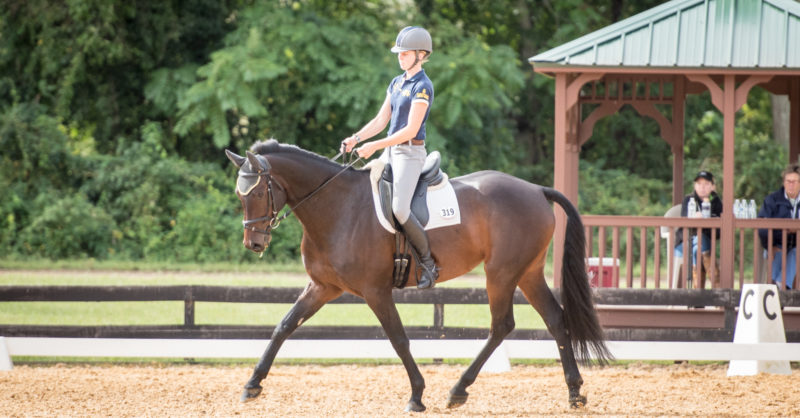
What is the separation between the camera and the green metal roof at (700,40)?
10.3 meters

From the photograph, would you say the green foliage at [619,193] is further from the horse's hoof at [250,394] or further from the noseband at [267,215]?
the noseband at [267,215]

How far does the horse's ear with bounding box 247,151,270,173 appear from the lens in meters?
6.40

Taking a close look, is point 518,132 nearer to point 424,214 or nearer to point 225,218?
point 225,218

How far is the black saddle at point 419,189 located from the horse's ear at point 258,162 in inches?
34.7

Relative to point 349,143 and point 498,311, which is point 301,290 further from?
point 349,143

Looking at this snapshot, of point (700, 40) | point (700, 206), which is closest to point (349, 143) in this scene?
point (700, 40)

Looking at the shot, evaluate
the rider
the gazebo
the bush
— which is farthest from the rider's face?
the bush

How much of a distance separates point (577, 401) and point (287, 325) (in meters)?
2.24

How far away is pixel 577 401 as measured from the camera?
279 inches

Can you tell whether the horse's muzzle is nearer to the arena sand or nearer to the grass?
the arena sand

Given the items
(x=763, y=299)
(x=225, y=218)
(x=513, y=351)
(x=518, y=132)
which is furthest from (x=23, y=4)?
(x=763, y=299)

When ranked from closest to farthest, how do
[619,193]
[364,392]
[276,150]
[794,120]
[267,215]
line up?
1. [267,215]
2. [276,150]
3. [364,392]
4. [794,120]
5. [619,193]

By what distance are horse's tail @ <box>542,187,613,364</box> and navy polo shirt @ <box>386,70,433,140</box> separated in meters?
1.36

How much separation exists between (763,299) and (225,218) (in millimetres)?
12068
